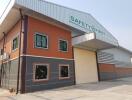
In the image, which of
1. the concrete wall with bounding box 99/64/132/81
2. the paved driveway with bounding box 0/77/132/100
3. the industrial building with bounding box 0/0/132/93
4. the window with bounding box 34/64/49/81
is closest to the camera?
the paved driveway with bounding box 0/77/132/100

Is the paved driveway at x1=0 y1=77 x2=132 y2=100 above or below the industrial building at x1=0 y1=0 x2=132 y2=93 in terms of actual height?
below

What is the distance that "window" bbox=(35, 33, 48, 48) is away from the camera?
12.8 metres

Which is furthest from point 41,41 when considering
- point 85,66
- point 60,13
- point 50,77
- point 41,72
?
point 85,66

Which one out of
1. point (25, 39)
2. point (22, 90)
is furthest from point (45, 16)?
point (22, 90)

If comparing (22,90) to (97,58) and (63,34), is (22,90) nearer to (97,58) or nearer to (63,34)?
(63,34)

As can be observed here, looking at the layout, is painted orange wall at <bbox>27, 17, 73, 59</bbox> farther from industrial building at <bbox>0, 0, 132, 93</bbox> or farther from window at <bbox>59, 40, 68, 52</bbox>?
window at <bbox>59, 40, 68, 52</bbox>

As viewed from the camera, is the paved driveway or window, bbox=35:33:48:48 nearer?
the paved driveway

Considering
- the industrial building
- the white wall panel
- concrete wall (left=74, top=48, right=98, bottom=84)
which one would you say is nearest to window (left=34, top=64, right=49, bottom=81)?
the industrial building

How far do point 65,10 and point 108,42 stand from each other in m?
5.95

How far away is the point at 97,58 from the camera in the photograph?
1966cm

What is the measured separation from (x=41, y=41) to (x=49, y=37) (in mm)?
993

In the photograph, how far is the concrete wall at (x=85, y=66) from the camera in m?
16.4

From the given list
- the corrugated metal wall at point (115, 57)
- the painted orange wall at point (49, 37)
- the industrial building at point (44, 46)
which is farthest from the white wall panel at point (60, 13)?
the corrugated metal wall at point (115, 57)

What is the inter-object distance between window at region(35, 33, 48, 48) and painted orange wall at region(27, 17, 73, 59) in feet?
1.06
